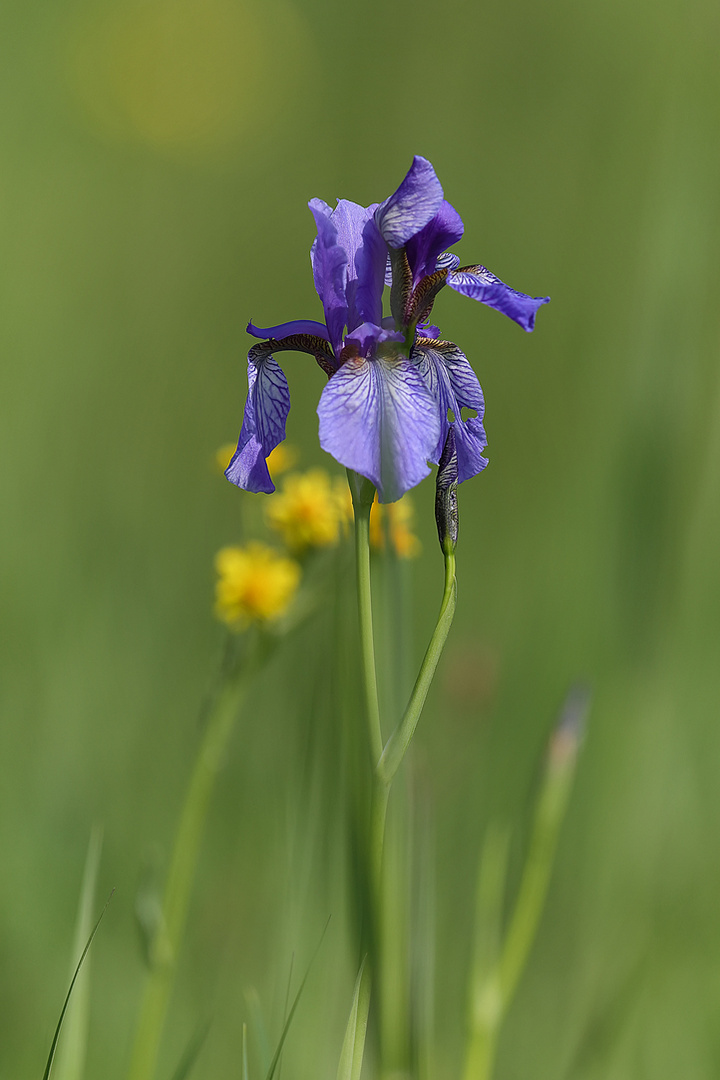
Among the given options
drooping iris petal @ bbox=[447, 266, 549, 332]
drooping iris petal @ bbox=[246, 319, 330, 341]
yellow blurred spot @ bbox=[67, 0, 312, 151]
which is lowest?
drooping iris petal @ bbox=[246, 319, 330, 341]

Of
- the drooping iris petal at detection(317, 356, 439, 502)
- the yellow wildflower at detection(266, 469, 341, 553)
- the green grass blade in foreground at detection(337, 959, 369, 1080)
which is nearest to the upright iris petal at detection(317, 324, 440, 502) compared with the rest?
the drooping iris petal at detection(317, 356, 439, 502)

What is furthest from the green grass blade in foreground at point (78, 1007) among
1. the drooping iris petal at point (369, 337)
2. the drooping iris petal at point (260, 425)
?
the drooping iris petal at point (369, 337)

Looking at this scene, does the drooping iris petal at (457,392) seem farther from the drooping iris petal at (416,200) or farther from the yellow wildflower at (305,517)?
the yellow wildflower at (305,517)

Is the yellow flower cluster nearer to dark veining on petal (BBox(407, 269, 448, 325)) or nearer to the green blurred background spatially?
the green blurred background

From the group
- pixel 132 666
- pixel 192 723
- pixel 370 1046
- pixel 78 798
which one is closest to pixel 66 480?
pixel 132 666

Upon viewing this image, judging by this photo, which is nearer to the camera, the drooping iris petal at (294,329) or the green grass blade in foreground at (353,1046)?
the green grass blade in foreground at (353,1046)

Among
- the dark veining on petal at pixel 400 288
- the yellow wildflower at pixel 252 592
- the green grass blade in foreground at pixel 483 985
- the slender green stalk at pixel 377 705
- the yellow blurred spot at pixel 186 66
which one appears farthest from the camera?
the yellow blurred spot at pixel 186 66
